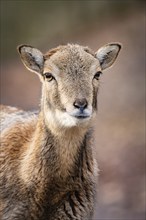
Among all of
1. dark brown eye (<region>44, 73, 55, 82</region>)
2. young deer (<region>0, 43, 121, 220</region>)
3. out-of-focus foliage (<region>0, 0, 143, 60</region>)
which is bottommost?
young deer (<region>0, 43, 121, 220</region>)

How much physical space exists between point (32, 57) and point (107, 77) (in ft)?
51.6

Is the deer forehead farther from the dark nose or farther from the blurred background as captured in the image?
the blurred background

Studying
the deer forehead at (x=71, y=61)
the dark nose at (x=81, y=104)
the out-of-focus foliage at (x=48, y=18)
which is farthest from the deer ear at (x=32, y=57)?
the out-of-focus foliage at (x=48, y=18)

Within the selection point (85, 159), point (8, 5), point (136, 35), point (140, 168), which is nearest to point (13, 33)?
point (8, 5)

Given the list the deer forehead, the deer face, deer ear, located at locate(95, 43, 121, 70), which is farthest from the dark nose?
deer ear, located at locate(95, 43, 121, 70)

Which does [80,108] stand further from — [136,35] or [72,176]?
[136,35]

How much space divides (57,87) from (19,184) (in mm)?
1589

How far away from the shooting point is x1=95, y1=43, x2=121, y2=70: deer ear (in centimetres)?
1523

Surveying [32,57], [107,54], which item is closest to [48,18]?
[107,54]

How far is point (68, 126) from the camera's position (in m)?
14.0

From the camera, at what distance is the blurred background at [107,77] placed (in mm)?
22906

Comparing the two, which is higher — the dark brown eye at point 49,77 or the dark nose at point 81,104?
the dark brown eye at point 49,77

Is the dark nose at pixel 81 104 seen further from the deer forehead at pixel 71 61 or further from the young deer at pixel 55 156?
the deer forehead at pixel 71 61

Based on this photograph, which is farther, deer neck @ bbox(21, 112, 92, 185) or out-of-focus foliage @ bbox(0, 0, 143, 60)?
out-of-focus foliage @ bbox(0, 0, 143, 60)
